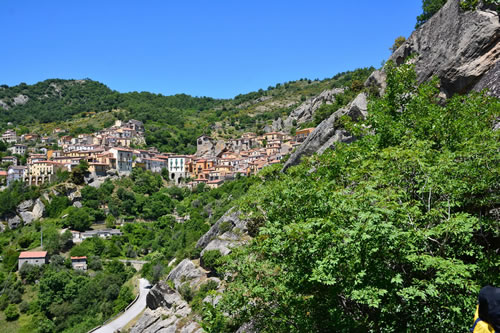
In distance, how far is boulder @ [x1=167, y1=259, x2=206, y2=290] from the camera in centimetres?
3356

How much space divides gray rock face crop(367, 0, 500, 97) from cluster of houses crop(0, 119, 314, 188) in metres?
57.7

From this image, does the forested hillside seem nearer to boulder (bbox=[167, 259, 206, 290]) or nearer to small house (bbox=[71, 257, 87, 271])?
small house (bbox=[71, 257, 87, 271])

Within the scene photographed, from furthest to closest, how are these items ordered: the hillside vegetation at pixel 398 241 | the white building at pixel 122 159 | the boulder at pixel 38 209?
1. the white building at pixel 122 159
2. the boulder at pixel 38 209
3. the hillside vegetation at pixel 398 241

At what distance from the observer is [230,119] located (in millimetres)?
165500

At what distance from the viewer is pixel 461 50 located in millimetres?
20562

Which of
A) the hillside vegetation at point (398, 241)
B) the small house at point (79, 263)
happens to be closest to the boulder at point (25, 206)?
the small house at point (79, 263)

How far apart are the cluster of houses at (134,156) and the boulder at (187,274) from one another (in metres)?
47.3

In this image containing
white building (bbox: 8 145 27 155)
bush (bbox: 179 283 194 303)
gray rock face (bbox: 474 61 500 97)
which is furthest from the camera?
white building (bbox: 8 145 27 155)

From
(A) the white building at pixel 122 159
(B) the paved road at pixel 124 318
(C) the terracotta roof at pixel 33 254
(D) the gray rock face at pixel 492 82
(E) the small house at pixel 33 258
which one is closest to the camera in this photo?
(D) the gray rock face at pixel 492 82

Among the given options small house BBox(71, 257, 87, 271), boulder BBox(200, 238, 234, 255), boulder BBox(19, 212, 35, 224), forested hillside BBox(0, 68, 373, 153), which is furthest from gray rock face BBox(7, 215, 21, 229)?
boulder BBox(200, 238, 234, 255)

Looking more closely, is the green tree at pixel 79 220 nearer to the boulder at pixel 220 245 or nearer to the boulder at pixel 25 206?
the boulder at pixel 25 206

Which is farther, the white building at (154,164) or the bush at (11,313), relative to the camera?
the white building at (154,164)

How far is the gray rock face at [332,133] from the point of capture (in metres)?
28.4

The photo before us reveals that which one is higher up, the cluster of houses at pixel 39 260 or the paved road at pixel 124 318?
the cluster of houses at pixel 39 260
